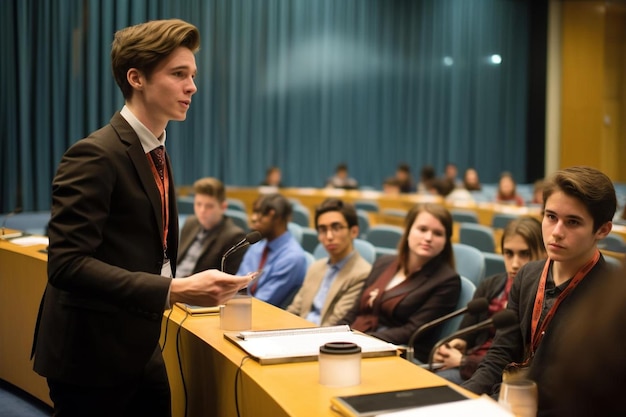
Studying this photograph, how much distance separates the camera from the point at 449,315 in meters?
3.25

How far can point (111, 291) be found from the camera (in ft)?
5.77

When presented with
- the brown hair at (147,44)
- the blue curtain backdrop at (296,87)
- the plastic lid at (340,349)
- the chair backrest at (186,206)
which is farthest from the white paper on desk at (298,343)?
the blue curtain backdrop at (296,87)

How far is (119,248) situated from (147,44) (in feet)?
1.65

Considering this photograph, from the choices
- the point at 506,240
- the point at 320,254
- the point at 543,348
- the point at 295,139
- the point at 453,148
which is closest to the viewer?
the point at 543,348

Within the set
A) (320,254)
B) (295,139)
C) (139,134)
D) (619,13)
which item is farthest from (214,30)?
(139,134)

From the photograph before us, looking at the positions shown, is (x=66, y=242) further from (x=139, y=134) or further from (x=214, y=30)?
(x=214, y=30)

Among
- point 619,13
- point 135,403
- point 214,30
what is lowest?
point 135,403

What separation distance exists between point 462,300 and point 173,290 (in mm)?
1994

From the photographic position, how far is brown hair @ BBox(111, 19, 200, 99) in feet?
6.16

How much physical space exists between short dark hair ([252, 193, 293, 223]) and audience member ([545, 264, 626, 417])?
375 centimetres

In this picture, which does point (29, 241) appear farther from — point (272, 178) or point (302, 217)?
point (272, 178)

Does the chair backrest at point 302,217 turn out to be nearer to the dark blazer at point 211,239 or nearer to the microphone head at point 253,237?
the dark blazer at point 211,239

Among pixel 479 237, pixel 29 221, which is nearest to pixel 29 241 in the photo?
pixel 479 237

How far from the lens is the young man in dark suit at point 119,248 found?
176 centimetres
